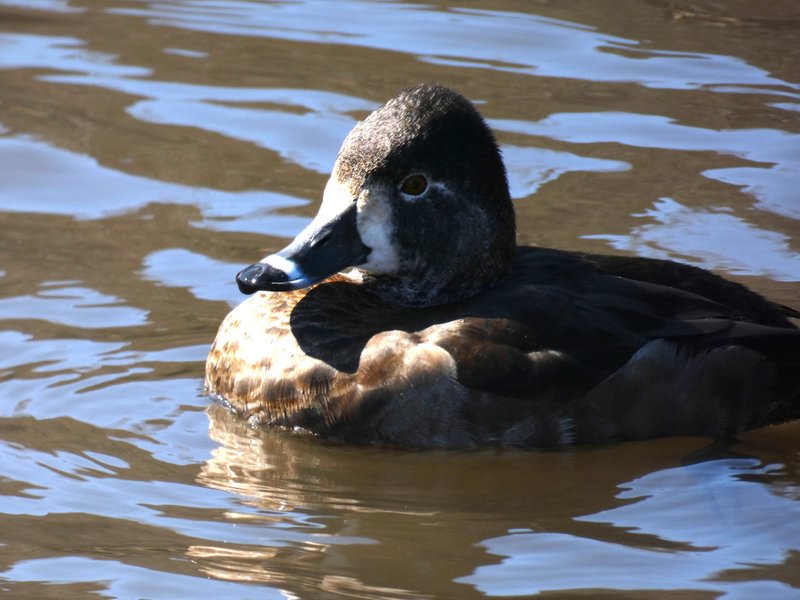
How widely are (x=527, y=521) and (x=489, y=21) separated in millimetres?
5878

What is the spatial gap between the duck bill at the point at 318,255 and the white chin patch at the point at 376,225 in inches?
1.1

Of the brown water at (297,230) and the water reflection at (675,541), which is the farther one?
the brown water at (297,230)

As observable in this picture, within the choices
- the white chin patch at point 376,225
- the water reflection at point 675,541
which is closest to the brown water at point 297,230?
the water reflection at point 675,541

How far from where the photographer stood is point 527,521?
4.75 metres

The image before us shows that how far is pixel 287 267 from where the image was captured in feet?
18.0

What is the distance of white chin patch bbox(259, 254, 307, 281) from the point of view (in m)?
5.46

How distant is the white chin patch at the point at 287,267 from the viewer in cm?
546

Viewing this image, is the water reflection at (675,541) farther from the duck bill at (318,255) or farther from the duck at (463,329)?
the duck bill at (318,255)

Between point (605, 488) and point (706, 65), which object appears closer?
point (605, 488)

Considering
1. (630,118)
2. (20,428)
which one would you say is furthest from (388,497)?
(630,118)

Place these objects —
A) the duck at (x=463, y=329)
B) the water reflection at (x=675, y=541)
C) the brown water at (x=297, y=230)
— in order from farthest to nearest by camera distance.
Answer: the duck at (x=463, y=329), the brown water at (x=297, y=230), the water reflection at (x=675, y=541)

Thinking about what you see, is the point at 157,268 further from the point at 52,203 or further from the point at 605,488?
the point at 605,488

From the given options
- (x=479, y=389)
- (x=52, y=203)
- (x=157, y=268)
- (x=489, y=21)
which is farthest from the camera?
(x=489, y=21)

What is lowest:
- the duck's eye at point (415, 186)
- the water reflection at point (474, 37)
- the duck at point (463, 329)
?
the duck at point (463, 329)
